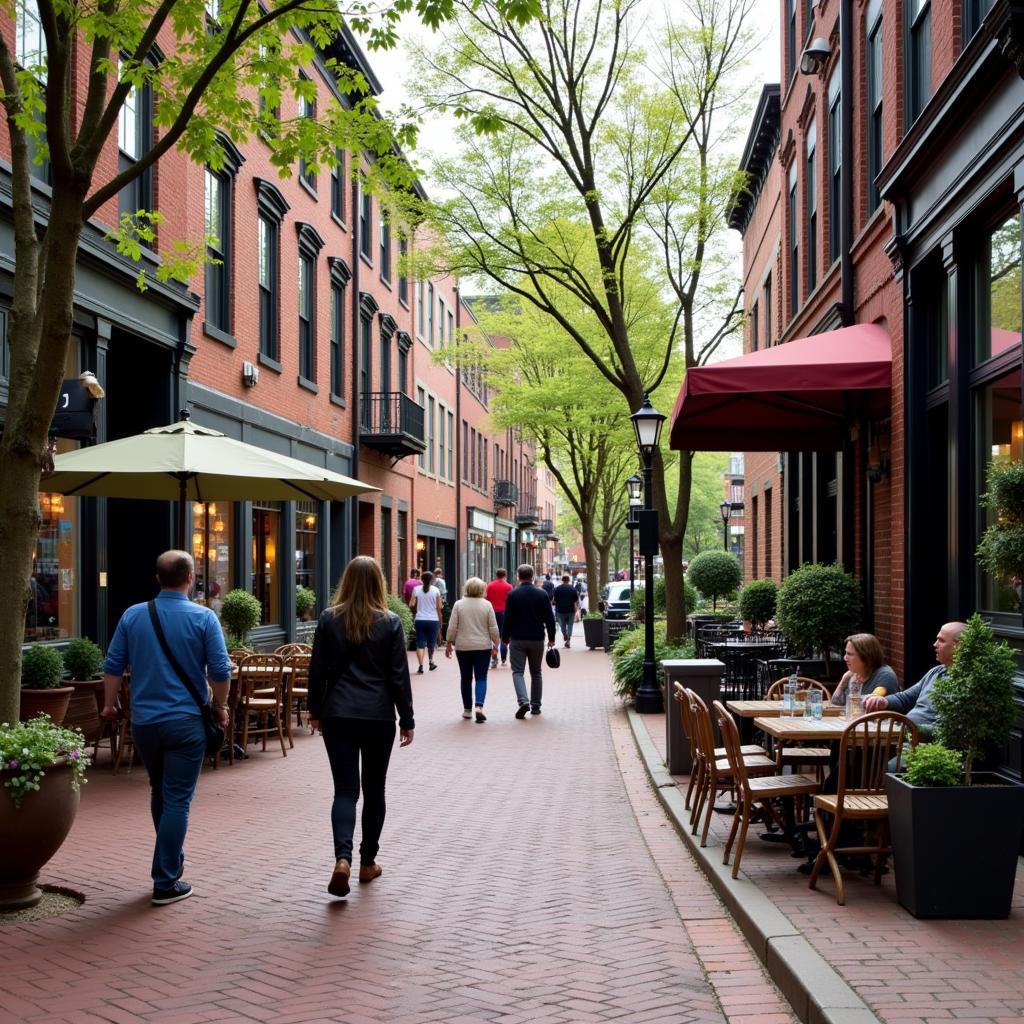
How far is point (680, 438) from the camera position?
14.4 m

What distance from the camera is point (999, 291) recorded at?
333 inches

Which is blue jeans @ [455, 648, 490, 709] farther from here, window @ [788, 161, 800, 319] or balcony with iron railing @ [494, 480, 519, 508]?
balcony with iron railing @ [494, 480, 519, 508]

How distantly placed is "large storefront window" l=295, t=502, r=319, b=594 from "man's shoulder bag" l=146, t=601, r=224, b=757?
1519 centimetres

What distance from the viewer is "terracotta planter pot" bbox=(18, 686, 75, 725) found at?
10.8 m

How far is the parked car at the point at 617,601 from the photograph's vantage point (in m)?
33.0

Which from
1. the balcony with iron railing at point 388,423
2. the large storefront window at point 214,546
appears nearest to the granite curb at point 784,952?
the large storefront window at point 214,546

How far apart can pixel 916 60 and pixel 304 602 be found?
1423 centimetres

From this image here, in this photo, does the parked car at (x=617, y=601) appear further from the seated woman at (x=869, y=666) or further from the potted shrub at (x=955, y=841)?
the potted shrub at (x=955, y=841)

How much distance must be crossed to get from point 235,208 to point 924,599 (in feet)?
39.9

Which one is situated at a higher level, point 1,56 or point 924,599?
point 1,56

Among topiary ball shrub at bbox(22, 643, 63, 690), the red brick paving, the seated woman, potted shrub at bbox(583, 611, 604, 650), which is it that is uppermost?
the seated woman

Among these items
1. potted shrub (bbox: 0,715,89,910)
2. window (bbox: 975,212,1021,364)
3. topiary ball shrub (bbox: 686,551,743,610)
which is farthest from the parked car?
potted shrub (bbox: 0,715,89,910)

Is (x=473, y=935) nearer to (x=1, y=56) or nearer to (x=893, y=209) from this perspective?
(x=1, y=56)

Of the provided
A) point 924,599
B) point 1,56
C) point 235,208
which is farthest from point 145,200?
point 924,599
